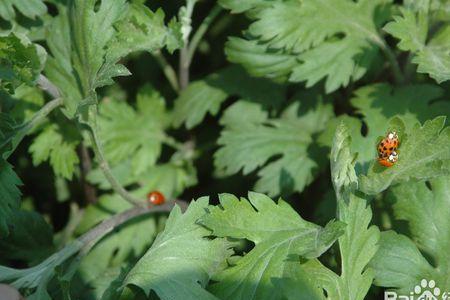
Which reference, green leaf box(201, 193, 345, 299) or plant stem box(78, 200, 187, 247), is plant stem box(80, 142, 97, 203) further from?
green leaf box(201, 193, 345, 299)

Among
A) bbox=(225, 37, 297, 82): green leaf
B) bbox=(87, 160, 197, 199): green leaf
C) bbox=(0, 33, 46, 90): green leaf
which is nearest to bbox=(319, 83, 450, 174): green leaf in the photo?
bbox=(225, 37, 297, 82): green leaf

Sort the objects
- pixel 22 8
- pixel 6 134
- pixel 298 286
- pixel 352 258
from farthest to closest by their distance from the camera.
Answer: pixel 22 8 < pixel 6 134 < pixel 352 258 < pixel 298 286

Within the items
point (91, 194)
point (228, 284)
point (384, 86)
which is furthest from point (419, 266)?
point (91, 194)

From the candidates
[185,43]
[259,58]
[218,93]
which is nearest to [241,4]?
[259,58]

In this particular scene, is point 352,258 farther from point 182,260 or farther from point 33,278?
point 33,278

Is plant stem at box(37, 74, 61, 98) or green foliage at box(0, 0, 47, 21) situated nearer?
plant stem at box(37, 74, 61, 98)

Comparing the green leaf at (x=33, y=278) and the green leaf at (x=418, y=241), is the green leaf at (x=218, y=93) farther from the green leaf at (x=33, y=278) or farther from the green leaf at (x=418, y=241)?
the green leaf at (x=33, y=278)
